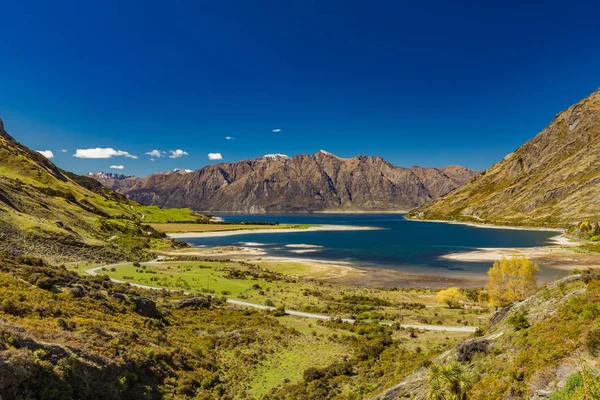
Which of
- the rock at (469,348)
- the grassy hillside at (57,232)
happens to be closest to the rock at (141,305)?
the rock at (469,348)

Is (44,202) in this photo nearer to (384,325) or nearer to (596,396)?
(384,325)

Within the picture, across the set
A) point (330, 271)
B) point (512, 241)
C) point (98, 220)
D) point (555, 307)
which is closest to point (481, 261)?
point (330, 271)

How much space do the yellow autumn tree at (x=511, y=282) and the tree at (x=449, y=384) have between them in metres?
53.3

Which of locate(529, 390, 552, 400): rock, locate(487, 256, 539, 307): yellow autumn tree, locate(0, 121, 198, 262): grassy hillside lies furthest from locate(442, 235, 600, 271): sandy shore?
locate(0, 121, 198, 262): grassy hillside

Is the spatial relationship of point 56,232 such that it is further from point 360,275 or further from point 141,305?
point 360,275

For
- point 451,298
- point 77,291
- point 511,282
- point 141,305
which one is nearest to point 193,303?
point 141,305

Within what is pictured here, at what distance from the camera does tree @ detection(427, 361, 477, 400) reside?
604 inches

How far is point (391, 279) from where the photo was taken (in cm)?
9275

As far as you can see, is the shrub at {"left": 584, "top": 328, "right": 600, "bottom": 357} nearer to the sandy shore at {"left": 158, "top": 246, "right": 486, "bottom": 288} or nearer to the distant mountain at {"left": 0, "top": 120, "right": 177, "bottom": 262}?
the distant mountain at {"left": 0, "top": 120, "right": 177, "bottom": 262}

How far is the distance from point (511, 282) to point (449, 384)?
5836cm

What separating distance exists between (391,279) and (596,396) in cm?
8656

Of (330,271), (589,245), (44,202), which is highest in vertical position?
(44,202)

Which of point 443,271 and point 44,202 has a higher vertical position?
point 44,202

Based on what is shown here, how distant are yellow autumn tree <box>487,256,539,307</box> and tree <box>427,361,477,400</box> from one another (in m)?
53.3
